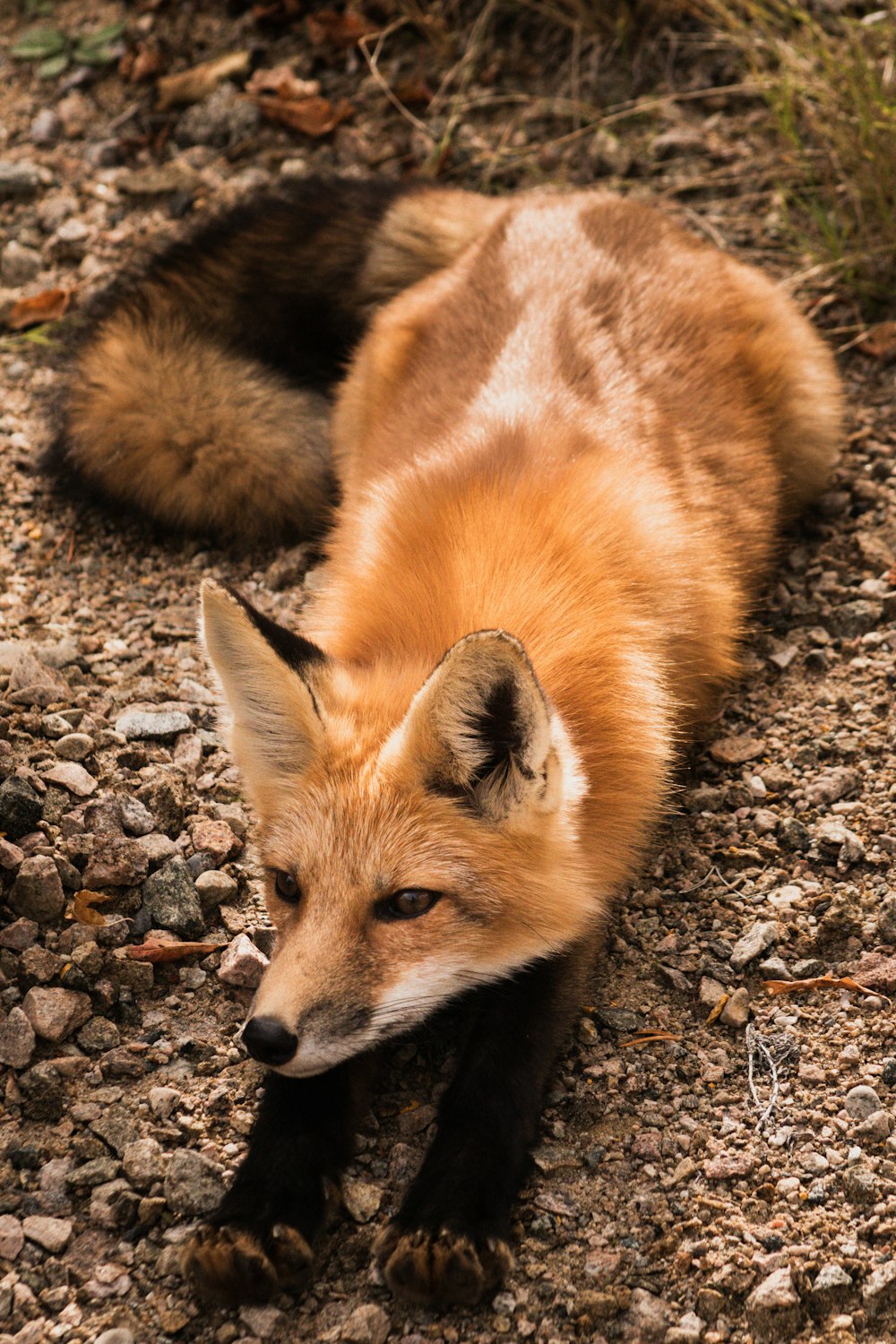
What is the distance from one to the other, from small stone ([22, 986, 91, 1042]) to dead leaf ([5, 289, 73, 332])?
3706 millimetres

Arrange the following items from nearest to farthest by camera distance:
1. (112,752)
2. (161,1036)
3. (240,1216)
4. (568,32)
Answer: (240,1216) → (161,1036) → (112,752) → (568,32)

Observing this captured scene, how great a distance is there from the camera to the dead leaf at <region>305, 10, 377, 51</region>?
21.9 ft

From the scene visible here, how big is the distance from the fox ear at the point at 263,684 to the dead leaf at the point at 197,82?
15.7 ft

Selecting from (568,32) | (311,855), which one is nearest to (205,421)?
(311,855)

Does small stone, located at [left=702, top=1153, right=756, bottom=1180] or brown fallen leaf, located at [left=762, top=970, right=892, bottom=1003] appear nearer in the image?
small stone, located at [left=702, top=1153, right=756, bottom=1180]

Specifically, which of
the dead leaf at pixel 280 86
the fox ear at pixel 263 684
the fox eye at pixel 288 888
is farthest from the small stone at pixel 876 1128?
the dead leaf at pixel 280 86

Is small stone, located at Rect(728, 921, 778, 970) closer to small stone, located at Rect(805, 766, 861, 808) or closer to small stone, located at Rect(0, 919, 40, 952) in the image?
small stone, located at Rect(805, 766, 861, 808)

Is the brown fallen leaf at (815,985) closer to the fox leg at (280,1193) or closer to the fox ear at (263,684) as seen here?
the fox leg at (280,1193)

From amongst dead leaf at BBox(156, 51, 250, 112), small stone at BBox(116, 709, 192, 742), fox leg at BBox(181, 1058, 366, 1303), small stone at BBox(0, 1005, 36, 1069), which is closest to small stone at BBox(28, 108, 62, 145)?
dead leaf at BBox(156, 51, 250, 112)

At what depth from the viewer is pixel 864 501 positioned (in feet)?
15.9

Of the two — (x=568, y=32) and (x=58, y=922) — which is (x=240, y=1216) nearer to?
(x=58, y=922)

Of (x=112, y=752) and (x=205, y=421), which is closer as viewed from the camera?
(x=112, y=752)

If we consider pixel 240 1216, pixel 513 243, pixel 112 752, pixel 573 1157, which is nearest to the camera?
pixel 240 1216

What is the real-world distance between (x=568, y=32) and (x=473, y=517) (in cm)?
428
